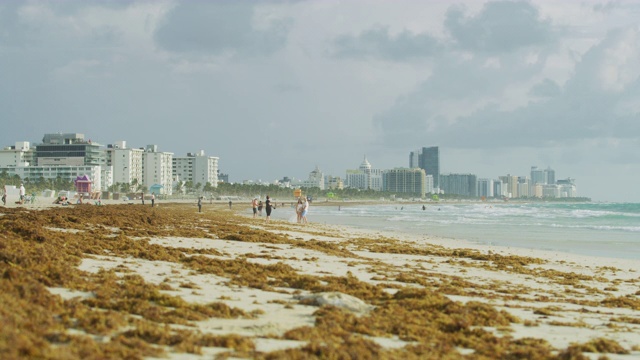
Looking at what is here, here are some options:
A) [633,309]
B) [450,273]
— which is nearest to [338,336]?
[633,309]

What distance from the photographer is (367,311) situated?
9.34 meters

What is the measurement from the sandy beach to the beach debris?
0.02 metres

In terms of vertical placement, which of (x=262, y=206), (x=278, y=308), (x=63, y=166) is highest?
(x=63, y=166)

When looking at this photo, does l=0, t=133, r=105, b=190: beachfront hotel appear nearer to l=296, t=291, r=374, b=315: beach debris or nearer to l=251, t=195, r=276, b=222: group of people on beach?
l=251, t=195, r=276, b=222: group of people on beach

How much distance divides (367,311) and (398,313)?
18.1 inches

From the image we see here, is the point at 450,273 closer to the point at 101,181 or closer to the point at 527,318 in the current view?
the point at 527,318

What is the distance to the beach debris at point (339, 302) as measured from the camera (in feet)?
30.1

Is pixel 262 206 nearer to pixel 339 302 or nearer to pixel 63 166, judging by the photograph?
pixel 339 302

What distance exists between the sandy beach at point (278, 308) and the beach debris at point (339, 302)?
0.02 metres

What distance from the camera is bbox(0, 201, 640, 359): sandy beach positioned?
22.0 ft

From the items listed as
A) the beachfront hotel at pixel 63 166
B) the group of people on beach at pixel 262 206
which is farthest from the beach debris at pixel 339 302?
the beachfront hotel at pixel 63 166

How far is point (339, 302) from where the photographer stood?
30.3 feet

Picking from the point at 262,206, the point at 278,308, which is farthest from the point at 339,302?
the point at 262,206

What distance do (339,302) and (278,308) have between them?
872 millimetres
